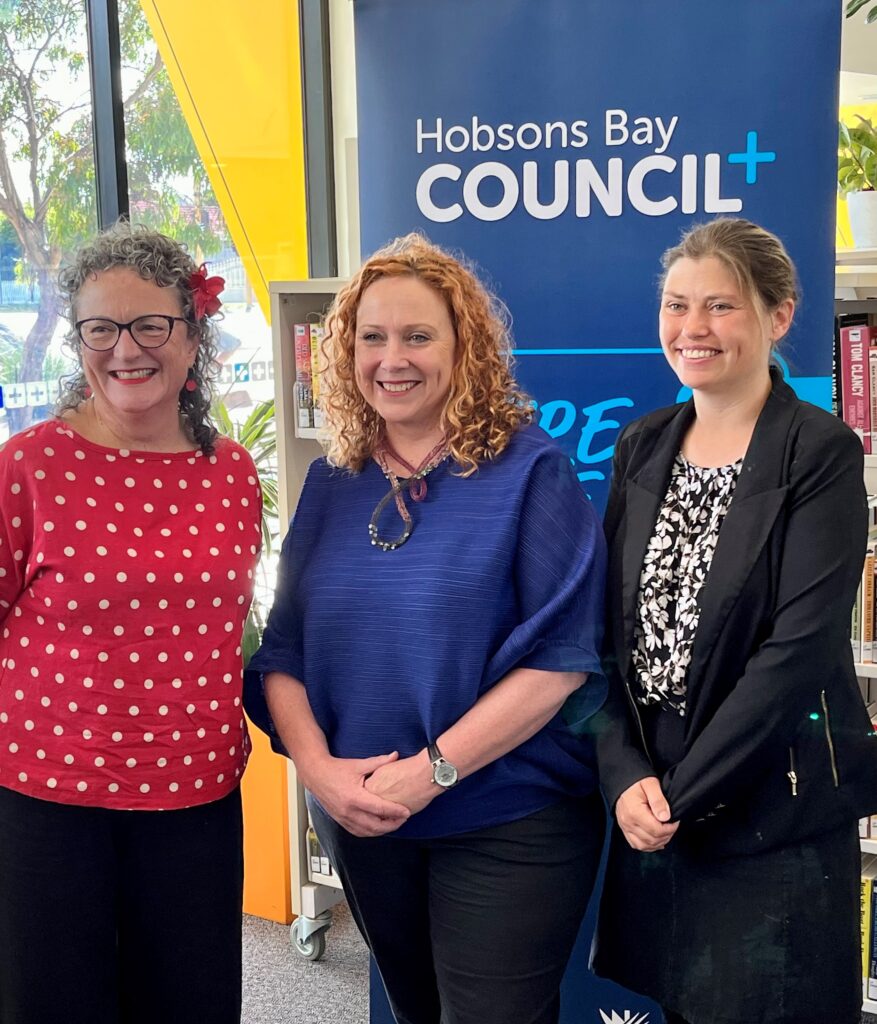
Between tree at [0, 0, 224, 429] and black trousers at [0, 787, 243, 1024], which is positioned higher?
tree at [0, 0, 224, 429]

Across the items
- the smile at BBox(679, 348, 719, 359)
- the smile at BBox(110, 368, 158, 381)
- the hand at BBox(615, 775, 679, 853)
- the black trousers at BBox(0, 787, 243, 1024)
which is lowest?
the black trousers at BBox(0, 787, 243, 1024)

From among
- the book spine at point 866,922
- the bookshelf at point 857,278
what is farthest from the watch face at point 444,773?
the book spine at point 866,922

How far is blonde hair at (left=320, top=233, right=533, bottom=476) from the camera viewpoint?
1.75 m

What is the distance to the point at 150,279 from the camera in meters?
1.79

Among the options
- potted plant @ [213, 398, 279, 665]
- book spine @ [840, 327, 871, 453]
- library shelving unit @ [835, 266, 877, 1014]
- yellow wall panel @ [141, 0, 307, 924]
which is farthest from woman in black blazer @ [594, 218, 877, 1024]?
yellow wall panel @ [141, 0, 307, 924]

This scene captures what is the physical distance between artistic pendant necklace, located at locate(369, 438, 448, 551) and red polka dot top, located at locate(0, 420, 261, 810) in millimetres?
240

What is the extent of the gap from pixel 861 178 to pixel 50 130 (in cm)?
232

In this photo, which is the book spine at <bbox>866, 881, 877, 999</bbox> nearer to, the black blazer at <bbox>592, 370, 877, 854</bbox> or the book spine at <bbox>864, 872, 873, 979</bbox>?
the book spine at <bbox>864, 872, 873, 979</bbox>

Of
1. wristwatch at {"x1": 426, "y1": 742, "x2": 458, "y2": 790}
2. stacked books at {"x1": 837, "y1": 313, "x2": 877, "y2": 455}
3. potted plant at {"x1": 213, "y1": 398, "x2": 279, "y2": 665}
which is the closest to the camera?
wristwatch at {"x1": 426, "y1": 742, "x2": 458, "y2": 790}

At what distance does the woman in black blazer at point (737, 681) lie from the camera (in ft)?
5.14

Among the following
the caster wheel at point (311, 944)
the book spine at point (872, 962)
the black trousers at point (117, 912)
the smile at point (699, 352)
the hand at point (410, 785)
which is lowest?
the caster wheel at point (311, 944)

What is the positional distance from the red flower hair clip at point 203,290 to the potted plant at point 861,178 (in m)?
1.81

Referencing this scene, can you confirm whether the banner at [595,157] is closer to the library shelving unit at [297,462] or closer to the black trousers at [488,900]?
the library shelving unit at [297,462]

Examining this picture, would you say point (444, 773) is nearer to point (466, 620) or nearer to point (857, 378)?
point (466, 620)
